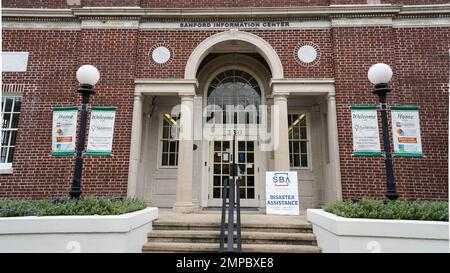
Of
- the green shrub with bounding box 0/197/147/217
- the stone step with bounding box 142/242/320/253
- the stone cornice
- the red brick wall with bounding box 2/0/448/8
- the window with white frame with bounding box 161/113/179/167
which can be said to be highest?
the red brick wall with bounding box 2/0/448/8

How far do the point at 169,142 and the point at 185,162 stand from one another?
1909 mm

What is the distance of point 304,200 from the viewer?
880 cm

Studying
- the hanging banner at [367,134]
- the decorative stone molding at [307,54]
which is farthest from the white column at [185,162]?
the hanging banner at [367,134]

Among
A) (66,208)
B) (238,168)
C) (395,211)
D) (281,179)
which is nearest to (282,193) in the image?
(281,179)

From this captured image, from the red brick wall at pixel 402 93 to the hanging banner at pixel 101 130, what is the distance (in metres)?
6.25

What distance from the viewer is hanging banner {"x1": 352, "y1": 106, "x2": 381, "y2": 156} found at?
7117 mm

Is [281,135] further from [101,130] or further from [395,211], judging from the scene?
[101,130]

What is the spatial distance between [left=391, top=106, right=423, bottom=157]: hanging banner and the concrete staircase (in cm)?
392

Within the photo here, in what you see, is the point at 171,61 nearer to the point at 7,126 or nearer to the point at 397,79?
the point at 7,126

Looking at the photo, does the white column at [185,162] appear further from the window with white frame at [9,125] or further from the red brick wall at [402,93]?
the window with white frame at [9,125]

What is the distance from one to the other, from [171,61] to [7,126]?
516 cm

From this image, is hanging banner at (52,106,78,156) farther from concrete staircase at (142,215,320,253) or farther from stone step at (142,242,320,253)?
stone step at (142,242,320,253)

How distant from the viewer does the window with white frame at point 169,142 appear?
9117 mm

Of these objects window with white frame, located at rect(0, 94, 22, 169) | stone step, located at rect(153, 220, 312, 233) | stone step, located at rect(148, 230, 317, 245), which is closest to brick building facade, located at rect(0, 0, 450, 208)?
window with white frame, located at rect(0, 94, 22, 169)
